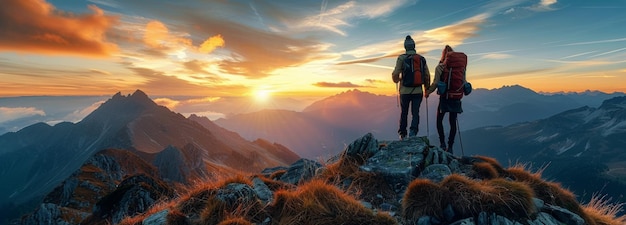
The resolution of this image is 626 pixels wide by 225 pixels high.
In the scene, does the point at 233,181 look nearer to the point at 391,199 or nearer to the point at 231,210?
the point at 231,210

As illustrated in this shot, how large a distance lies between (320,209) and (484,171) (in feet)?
29.4

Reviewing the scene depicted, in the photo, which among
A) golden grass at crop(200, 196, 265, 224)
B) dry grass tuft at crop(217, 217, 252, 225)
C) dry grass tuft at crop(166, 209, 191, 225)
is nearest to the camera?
dry grass tuft at crop(217, 217, 252, 225)

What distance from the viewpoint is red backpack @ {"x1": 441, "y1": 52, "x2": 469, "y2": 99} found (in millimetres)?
14570

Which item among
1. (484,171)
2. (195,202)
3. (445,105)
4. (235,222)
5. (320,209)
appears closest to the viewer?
(235,222)

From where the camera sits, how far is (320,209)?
282 inches

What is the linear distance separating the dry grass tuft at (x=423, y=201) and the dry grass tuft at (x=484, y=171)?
18.2 feet

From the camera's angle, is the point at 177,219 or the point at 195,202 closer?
the point at 177,219

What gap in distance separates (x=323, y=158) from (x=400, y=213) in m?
5.58

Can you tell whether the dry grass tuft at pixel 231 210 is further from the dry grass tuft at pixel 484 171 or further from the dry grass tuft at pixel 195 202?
the dry grass tuft at pixel 484 171

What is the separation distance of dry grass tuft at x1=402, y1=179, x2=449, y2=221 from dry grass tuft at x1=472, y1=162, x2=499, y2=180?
→ 18.2 feet

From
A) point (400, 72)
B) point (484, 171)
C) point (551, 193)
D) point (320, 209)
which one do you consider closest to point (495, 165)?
point (484, 171)

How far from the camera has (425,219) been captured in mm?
7773

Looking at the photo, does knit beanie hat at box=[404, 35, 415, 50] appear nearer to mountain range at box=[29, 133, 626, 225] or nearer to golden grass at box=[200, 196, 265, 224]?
mountain range at box=[29, 133, 626, 225]

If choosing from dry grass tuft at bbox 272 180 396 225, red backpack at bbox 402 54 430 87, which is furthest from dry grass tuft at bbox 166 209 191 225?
red backpack at bbox 402 54 430 87
